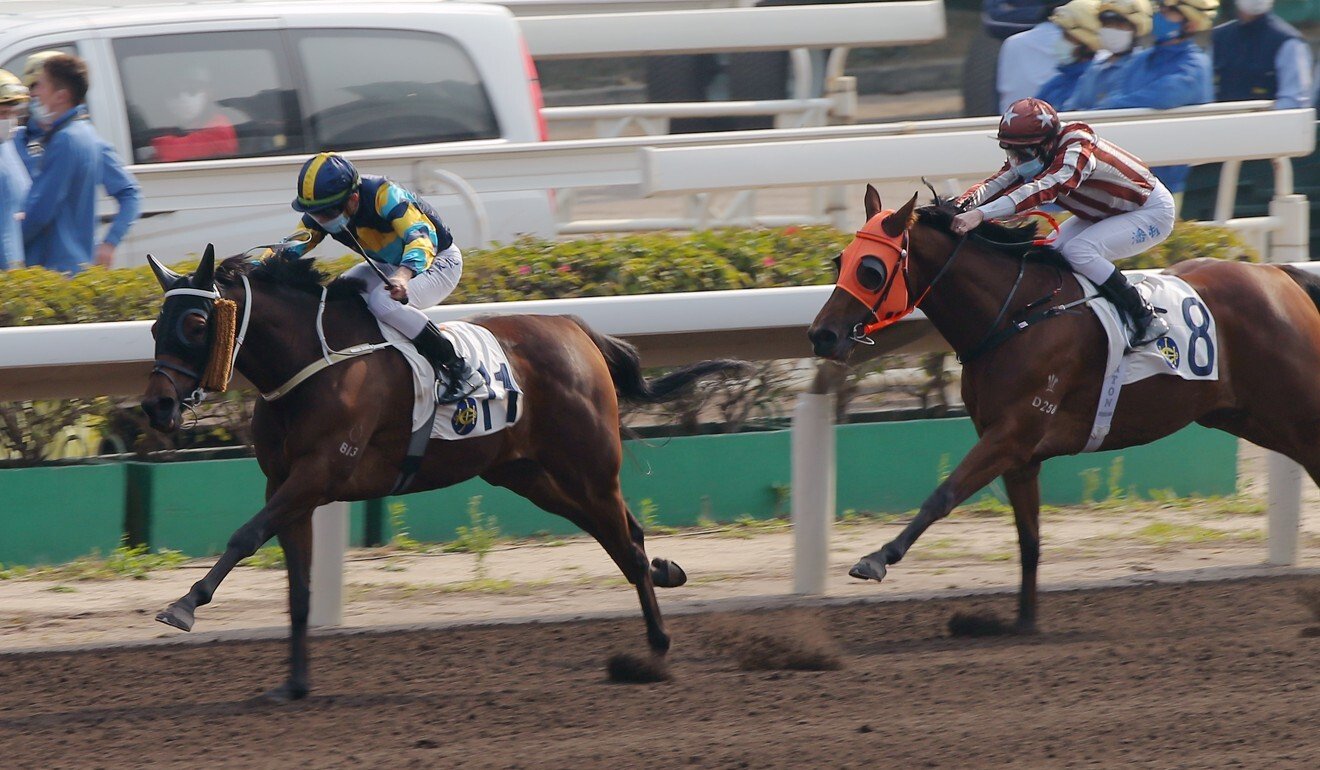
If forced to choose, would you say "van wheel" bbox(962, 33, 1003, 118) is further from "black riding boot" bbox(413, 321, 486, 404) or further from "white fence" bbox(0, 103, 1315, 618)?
"black riding boot" bbox(413, 321, 486, 404)

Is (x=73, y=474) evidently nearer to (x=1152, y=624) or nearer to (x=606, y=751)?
(x=606, y=751)

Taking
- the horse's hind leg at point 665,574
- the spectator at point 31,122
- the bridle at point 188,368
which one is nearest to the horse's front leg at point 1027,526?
the horse's hind leg at point 665,574

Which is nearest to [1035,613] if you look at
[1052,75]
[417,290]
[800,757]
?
[800,757]

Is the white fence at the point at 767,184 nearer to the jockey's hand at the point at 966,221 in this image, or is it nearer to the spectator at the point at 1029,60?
the jockey's hand at the point at 966,221

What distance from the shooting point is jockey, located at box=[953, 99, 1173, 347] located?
21.0 ft

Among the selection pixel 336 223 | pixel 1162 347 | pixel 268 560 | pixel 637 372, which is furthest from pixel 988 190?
pixel 268 560

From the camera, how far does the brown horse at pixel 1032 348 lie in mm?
6266

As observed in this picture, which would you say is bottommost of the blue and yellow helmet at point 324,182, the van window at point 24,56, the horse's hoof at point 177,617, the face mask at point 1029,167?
the horse's hoof at point 177,617

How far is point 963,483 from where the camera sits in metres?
6.21

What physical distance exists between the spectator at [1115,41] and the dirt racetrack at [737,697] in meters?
3.33

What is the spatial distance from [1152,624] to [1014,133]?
179 centimetres

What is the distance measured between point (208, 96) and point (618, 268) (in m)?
1.96

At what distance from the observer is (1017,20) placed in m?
11.0

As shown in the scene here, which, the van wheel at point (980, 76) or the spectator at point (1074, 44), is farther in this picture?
the van wheel at point (980, 76)
